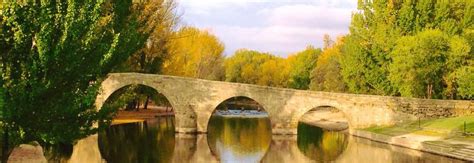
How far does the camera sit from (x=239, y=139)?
1587 inches

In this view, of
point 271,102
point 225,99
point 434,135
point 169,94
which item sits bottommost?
point 434,135

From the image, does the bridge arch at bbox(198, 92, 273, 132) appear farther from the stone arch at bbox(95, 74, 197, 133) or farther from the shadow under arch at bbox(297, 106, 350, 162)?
the shadow under arch at bbox(297, 106, 350, 162)

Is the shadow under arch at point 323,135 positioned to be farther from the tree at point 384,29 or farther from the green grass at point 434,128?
the tree at point 384,29

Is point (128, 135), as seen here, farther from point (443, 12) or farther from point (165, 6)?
point (443, 12)

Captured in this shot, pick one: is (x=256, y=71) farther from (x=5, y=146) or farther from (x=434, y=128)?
(x=5, y=146)

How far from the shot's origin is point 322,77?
72375 millimetres

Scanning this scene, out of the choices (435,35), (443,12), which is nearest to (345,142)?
(435,35)

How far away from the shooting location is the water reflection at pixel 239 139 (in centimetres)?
3212

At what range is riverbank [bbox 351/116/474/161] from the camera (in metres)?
30.1

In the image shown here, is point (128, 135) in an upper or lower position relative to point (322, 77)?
lower

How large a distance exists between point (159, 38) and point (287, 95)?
14508mm

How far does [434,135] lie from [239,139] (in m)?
14.3

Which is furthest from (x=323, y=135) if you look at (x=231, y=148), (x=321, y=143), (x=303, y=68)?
(x=303, y=68)

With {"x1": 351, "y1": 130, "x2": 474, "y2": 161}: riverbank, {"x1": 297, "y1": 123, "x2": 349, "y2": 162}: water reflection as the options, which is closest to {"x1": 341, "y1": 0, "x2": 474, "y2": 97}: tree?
{"x1": 297, "y1": 123, "x2": 349, "y2": 162}: water reflection
